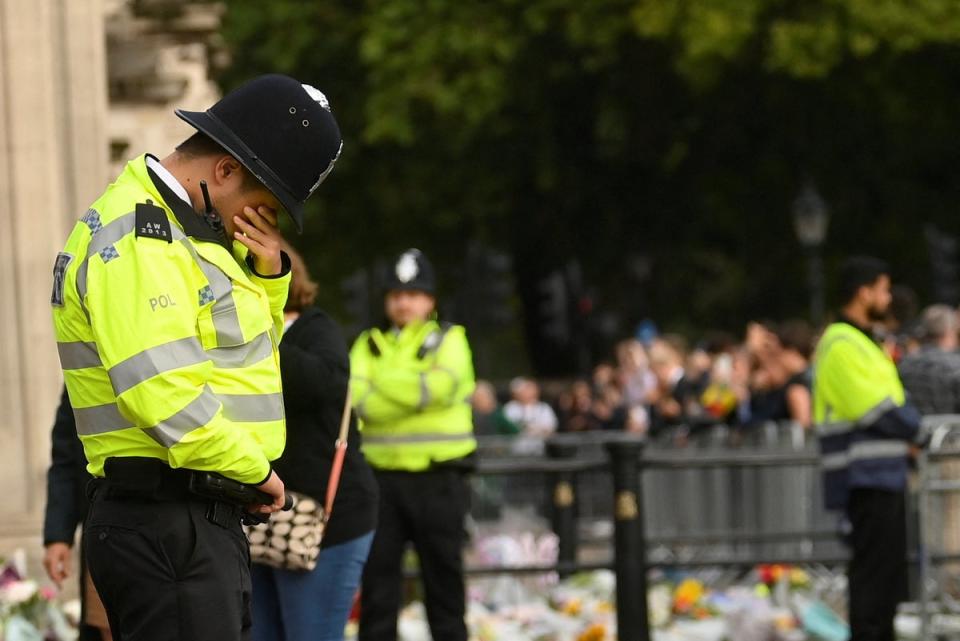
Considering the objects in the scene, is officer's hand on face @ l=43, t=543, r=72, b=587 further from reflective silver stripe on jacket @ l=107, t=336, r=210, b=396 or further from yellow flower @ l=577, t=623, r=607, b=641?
yellow flower @ l=577, t=623, r=607, b=641

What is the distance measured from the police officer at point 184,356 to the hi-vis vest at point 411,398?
4189 mm

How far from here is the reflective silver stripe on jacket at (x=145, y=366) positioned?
454cm

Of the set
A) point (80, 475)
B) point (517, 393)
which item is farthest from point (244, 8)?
point (80, 475)

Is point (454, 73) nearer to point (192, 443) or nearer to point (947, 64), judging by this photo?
point (947, 64)

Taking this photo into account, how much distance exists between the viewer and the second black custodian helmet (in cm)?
477

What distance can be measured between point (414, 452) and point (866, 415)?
198 cm

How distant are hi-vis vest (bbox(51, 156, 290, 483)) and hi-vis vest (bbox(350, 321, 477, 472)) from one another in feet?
13.7

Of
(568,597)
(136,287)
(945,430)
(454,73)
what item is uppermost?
(454,73)

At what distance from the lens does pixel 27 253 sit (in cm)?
969

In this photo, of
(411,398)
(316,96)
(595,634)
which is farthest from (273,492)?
(595,634)

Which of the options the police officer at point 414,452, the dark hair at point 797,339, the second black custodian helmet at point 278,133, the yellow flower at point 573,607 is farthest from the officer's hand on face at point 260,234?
the dark hair at point 797,339

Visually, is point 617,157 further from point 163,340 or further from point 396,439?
point 163,340

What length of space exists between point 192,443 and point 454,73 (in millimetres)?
24582

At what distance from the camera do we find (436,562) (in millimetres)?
9133
